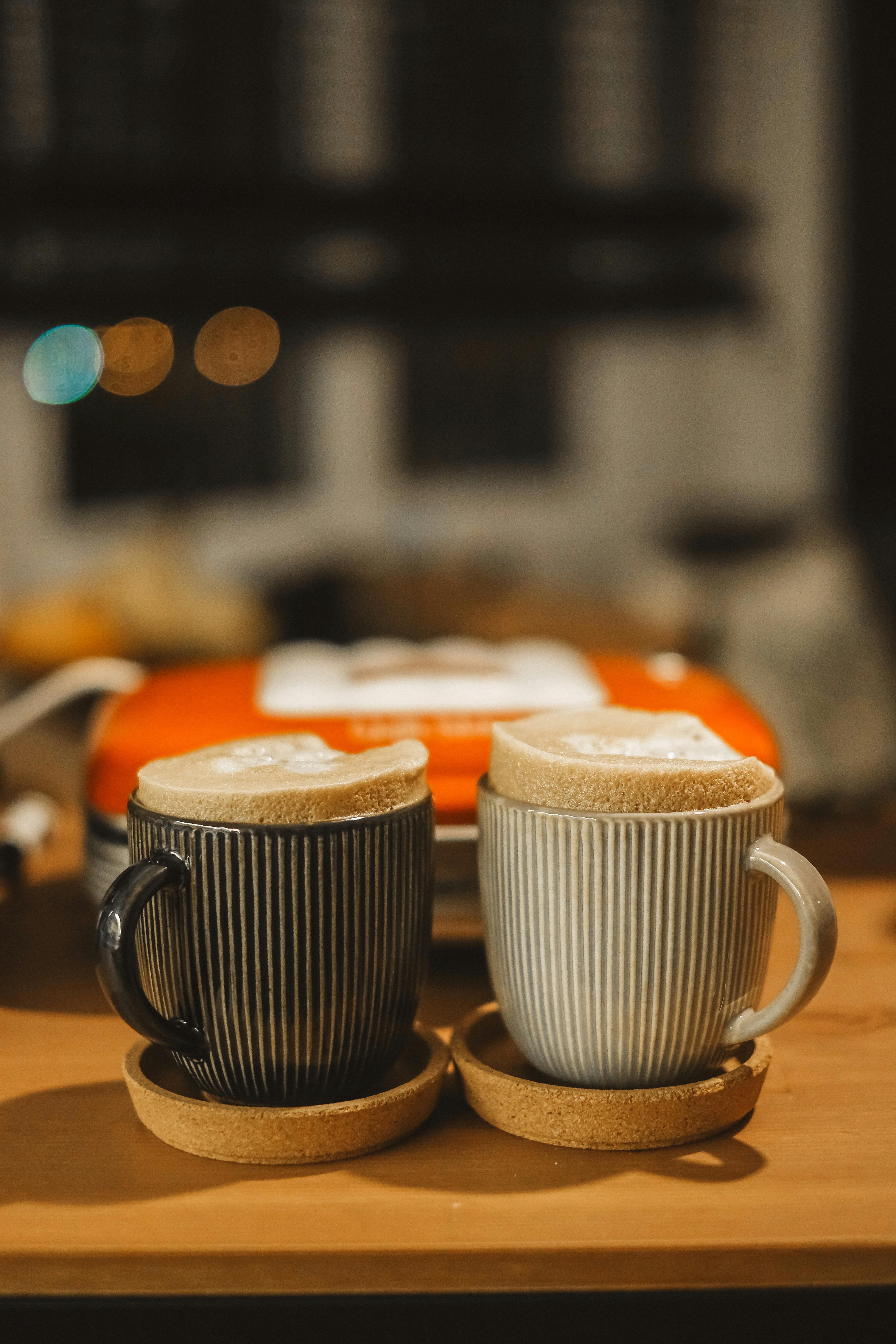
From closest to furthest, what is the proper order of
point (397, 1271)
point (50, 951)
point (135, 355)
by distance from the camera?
point (397, 1271), point (50, 951), point (135, 355)

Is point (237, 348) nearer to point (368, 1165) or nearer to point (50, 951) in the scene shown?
point (50, 951)

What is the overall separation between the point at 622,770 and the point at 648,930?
55 mm

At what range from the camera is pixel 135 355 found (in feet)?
5.21

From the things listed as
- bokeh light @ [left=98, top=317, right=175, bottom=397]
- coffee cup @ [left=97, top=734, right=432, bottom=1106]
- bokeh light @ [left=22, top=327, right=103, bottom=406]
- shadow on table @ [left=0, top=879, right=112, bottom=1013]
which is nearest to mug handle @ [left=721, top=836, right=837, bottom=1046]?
coffee cup @ [left=97, top=734, right=432, bottom=1106]

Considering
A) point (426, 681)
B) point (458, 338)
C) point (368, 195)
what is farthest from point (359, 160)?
→ point (426, 681)

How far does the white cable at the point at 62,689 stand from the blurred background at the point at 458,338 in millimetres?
166

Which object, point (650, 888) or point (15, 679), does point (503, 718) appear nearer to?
point (650, 888)

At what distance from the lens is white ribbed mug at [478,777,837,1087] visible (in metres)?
0.38

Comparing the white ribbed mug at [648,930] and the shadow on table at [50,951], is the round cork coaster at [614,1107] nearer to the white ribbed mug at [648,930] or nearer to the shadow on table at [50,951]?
the white ribbed mug at [648,930]

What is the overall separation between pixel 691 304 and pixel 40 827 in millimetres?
675

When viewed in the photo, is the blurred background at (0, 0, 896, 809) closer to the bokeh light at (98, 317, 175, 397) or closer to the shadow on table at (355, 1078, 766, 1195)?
the bokeh light at (98, 317, 175, 397)

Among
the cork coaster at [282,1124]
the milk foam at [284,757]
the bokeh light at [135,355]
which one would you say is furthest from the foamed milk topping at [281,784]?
the bokeh light at [135,355]

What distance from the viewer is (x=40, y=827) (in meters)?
0.79

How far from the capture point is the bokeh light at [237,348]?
2.45 m
